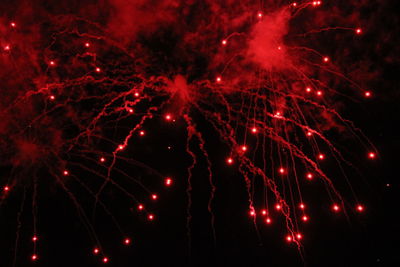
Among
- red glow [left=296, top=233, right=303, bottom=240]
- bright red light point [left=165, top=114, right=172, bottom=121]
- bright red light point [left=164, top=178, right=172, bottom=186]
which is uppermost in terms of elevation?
bright red light point [left=165, top=114, right=172, bottom=121]

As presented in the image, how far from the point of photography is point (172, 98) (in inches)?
126

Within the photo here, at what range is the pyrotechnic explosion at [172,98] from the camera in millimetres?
3109

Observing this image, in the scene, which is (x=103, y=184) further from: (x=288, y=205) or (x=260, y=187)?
(x=288, y=205)

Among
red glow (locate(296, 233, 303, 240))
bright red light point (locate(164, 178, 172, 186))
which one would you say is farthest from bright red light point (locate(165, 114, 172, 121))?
red glow (locate(296, 233, 303, 240))

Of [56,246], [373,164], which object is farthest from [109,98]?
[373,164]

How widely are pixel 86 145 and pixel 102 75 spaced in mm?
738

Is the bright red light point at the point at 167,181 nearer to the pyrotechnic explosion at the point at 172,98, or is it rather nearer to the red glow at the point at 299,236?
the pyrotechnic explosion at the point at 172,98

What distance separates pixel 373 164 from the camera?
3.13 metres

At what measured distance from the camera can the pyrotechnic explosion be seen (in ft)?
10.2

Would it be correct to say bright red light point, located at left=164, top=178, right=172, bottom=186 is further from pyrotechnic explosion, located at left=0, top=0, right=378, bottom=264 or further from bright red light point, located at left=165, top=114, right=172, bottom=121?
bright red light point, located at left=165, top=114, right=172, bottom=121

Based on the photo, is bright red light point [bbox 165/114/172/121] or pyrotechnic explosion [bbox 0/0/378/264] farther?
bright red light point [bbox 165/114/172/121]

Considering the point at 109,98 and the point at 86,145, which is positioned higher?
the point at 109,98

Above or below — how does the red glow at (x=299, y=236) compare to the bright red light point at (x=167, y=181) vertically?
below

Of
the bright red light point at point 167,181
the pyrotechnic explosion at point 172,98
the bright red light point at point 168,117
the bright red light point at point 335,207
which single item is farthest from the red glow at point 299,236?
the bright red light point at point 168,117
